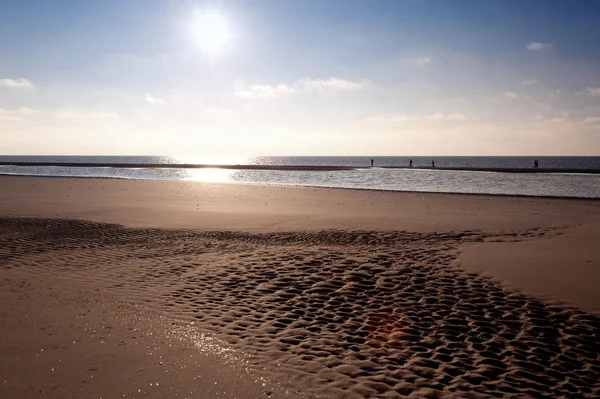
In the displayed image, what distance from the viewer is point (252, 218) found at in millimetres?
21672

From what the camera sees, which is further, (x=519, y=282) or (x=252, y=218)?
(x=252, y=218)

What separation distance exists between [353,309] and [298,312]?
1189 millimetres

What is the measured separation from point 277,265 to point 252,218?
31.1 feet

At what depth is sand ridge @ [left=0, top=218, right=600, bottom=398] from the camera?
6291 mm

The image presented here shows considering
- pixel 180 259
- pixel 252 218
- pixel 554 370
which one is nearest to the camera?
pixel 554 370

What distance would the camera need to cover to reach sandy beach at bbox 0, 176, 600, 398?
6.10 m

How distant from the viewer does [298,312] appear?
29.1 feet

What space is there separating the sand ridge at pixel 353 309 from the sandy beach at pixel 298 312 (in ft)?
0.13

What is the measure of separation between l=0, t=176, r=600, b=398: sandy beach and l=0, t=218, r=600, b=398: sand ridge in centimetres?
4

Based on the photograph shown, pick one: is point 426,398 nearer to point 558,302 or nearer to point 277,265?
point 558,302

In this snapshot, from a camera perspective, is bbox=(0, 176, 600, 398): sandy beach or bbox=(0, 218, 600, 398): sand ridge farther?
bbox=(0, 218, 600, 398): sand ridge

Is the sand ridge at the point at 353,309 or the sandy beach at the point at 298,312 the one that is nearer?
the sandy beach at the point at 298,312

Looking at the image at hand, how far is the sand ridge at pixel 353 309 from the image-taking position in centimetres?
629

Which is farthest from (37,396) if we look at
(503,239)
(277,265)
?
(503,239)
